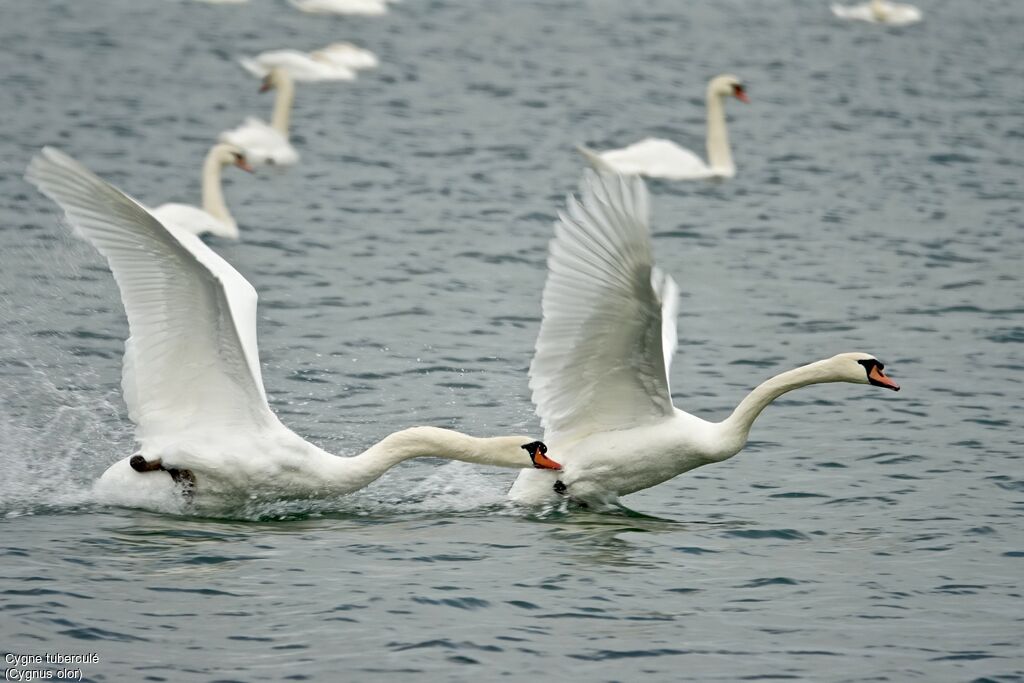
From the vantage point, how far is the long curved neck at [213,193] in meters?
17.1

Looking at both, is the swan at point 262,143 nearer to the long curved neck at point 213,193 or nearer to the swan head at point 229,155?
the swan head at point 229,155

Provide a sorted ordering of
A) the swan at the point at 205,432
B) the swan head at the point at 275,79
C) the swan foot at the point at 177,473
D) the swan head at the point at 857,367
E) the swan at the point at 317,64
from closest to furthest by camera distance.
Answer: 1. the swan at the point at 205,432
2. the swan foot at the point at 177,473
3. the swan head at the point at 857,367
4. the swan head at the point at 275,79
5. the swan at the point at 317,64

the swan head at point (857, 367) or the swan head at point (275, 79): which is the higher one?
the swan head at point (275, 79)

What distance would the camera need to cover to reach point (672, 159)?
20453mm

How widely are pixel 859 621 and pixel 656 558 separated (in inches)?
48.1

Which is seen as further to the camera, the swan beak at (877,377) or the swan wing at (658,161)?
the swan wing at (658,161)

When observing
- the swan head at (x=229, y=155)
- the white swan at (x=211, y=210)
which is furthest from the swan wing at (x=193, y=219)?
the swan head at (x=229, y=155)

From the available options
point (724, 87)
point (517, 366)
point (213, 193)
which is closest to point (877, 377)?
point (517, 366)

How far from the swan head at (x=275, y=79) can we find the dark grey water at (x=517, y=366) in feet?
1.86

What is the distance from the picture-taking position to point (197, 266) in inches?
348

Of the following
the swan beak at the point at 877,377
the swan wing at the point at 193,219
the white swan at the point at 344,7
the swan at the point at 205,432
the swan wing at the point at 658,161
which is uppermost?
the white swan at the point at 344,7

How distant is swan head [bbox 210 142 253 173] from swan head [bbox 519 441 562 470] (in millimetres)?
9222

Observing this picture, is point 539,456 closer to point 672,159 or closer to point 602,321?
point 602,321

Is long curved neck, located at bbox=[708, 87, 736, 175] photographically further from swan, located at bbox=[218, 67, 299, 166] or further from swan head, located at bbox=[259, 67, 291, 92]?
swan head, located at bbox=[259, 67, 291, 92]
